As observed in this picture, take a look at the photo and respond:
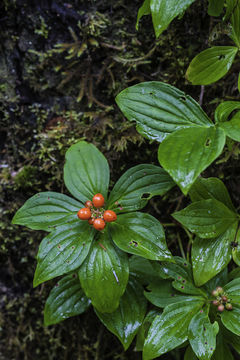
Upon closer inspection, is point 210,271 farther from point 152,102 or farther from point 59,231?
point 152,102

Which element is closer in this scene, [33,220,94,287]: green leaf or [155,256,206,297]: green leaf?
[33,220,94,287]: green leaf

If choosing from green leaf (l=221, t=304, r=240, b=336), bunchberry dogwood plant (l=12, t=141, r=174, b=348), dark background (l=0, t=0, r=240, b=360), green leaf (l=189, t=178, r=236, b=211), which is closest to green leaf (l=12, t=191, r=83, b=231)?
bunchberry dogwood plant (l=12, t=141, r=174, b=348)

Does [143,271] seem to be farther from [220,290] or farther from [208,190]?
[208,190]

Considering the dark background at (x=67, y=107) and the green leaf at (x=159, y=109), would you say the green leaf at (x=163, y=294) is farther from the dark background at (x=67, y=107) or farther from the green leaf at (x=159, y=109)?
the green leaf at (x=159, y=109)

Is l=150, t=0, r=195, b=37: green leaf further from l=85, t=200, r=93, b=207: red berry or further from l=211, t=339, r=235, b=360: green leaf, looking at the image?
l=211, t=339, r=235, b=360: green leaf

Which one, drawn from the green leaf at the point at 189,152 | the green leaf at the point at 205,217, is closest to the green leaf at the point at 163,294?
the green leaf at the point at 205,217
